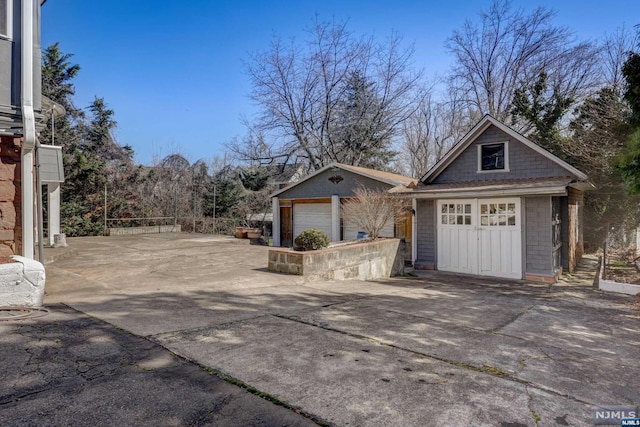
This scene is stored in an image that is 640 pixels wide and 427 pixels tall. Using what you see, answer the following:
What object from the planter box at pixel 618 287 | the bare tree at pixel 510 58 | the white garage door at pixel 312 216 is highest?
the bare tree at pixel 510 58

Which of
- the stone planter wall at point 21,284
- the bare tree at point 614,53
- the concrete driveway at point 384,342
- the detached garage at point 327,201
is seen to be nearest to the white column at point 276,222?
the detached garage at point 327,201

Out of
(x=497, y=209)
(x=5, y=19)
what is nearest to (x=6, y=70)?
(x=5, y=19)

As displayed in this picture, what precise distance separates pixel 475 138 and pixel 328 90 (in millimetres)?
13673

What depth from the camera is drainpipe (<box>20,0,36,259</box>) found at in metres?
5.19

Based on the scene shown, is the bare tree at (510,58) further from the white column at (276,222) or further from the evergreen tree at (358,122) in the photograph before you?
the white column at (276,222)

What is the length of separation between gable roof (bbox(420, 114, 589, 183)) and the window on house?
11.1m

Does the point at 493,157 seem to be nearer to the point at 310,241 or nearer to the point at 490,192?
the point at 490,192

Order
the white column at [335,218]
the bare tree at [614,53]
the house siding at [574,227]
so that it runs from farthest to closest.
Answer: the bare tree at [614,53]
the white column at [335,218]
the house siding at [574,227]

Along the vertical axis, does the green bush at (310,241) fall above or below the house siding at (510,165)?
below

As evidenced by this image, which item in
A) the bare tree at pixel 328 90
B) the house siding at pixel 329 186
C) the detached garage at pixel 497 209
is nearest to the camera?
the detached garage at pixel 497 209

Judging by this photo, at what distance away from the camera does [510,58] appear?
23234mm

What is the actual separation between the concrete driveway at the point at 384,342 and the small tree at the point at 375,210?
13.4 ft

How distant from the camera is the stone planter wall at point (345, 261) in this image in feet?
25.5

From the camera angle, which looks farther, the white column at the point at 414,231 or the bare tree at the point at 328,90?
the bare tree at the point at 328,90
